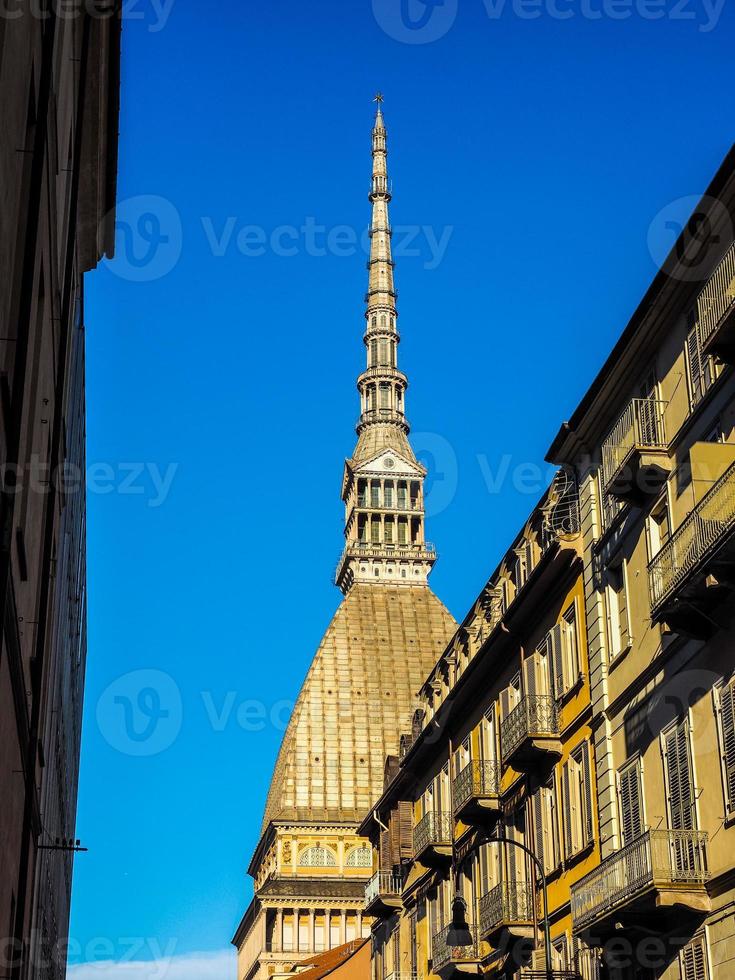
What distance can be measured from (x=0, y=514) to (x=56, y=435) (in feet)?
27.2

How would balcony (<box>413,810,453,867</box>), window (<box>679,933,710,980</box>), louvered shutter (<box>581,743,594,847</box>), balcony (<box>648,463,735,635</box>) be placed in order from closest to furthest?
balcony (<box>648,463,735,635</box>), window (<box>679,933,710,980</box>), louvered shutter (<box>581,743,594,847</box>), balcony (<box>413,810,453,867</box>)

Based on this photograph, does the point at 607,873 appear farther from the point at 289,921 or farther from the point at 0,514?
the point at 289,921

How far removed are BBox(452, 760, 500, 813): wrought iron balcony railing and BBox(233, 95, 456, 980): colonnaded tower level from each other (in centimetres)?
9633

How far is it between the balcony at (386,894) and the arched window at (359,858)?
79.6m

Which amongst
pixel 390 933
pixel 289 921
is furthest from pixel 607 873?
pixel 289 921

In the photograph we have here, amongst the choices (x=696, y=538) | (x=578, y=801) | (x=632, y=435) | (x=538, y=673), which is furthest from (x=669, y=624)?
(x=538, y=673)

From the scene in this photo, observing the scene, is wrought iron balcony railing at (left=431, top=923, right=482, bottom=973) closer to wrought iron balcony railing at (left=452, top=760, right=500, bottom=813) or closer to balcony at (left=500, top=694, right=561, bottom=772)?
wrought iron balcony railing at (left=452, top=760, right=500, bottom=813)

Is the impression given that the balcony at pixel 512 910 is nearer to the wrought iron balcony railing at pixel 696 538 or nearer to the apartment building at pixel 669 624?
the apartment building at pixel 669 624

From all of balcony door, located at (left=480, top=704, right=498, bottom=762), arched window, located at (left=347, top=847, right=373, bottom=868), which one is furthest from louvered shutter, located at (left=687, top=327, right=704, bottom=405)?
arched window, located at (left=347, top=847, right=373, bottom=868)

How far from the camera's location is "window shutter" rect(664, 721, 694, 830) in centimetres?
2589

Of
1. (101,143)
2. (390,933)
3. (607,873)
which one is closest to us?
(607,873)

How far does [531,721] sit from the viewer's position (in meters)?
35.2

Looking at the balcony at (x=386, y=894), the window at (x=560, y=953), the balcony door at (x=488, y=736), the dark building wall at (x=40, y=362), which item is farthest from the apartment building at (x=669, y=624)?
the balcony at (x=386, y=894)

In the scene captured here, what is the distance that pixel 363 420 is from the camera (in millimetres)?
170250
